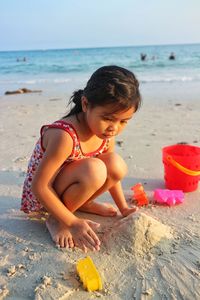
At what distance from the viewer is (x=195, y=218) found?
8.28ft

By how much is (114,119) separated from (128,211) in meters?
0.74

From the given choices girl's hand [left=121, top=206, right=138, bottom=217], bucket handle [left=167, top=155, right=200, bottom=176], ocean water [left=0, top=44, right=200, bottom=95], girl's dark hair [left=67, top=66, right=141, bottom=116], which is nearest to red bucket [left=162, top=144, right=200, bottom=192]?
bucket handle [left=167, top=155, right=200, bottom=176]

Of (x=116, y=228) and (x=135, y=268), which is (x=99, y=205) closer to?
(x=116, y=228)

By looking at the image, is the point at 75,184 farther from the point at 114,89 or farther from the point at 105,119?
the point at 114,89

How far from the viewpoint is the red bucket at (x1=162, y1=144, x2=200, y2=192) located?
9.46ft

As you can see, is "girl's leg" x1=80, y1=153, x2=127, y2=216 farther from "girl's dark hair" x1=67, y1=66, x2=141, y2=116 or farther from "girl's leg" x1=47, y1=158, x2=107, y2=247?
"girl's dark hair" x1=67, y1=66, x2=141, y2=116

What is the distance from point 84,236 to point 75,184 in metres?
0.31

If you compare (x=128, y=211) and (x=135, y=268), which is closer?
(x=135, y=268)

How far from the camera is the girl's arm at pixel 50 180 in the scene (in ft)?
6.86

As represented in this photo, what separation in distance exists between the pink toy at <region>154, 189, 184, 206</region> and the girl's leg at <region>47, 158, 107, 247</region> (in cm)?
68

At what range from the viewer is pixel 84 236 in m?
2.13

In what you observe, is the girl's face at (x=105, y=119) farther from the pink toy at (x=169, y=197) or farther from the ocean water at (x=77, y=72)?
the ocean water at (x=77, y=72)

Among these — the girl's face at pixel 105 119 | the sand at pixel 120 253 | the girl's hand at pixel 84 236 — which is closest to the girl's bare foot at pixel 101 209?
the sand at pixel 120 253

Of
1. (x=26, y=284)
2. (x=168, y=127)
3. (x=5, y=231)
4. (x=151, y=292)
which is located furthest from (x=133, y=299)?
(x=168, y=127)
